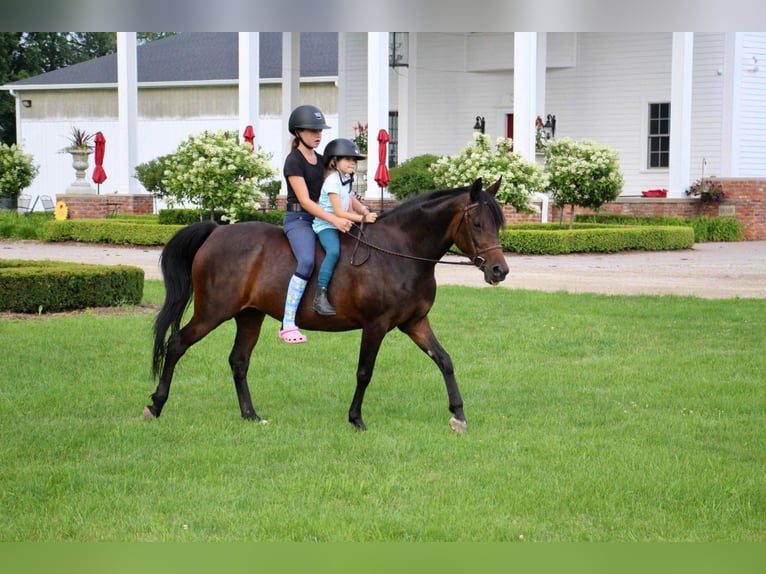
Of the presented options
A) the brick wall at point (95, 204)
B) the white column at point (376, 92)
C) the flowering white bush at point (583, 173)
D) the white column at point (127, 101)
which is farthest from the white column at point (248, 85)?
the flowering white bush at point (583, 173)

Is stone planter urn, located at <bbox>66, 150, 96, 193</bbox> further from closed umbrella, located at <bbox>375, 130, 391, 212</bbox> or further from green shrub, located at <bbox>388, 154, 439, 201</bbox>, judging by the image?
closed umbrella, located at <bbox>375, 130, 391, 212</bbox>

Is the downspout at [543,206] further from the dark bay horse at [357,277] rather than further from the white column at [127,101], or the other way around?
the dark bay horse at [357,277]

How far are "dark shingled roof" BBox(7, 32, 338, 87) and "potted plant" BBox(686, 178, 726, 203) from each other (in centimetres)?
1562

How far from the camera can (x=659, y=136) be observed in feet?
97.3

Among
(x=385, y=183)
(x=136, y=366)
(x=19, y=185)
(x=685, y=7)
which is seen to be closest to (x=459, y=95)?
(x=385, y=183)

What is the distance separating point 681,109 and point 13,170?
1851 centimetres

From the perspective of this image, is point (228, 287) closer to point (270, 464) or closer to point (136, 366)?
point (270, 464)

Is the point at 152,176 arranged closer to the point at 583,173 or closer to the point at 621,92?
the point at 583,173

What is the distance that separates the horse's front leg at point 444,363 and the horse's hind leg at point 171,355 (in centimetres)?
146

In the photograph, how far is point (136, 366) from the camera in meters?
9.80

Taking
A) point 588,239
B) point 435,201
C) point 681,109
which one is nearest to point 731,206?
point 681,109

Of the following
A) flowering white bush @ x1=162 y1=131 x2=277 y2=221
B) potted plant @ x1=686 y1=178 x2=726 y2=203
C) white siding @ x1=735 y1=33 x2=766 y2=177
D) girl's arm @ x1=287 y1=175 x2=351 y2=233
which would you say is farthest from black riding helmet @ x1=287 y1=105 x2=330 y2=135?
white siding @ x1=735 y1=33 x2=766 y2=177

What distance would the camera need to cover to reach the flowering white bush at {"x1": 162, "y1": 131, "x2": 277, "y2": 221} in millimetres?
22375

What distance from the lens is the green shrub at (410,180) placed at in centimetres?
2669
